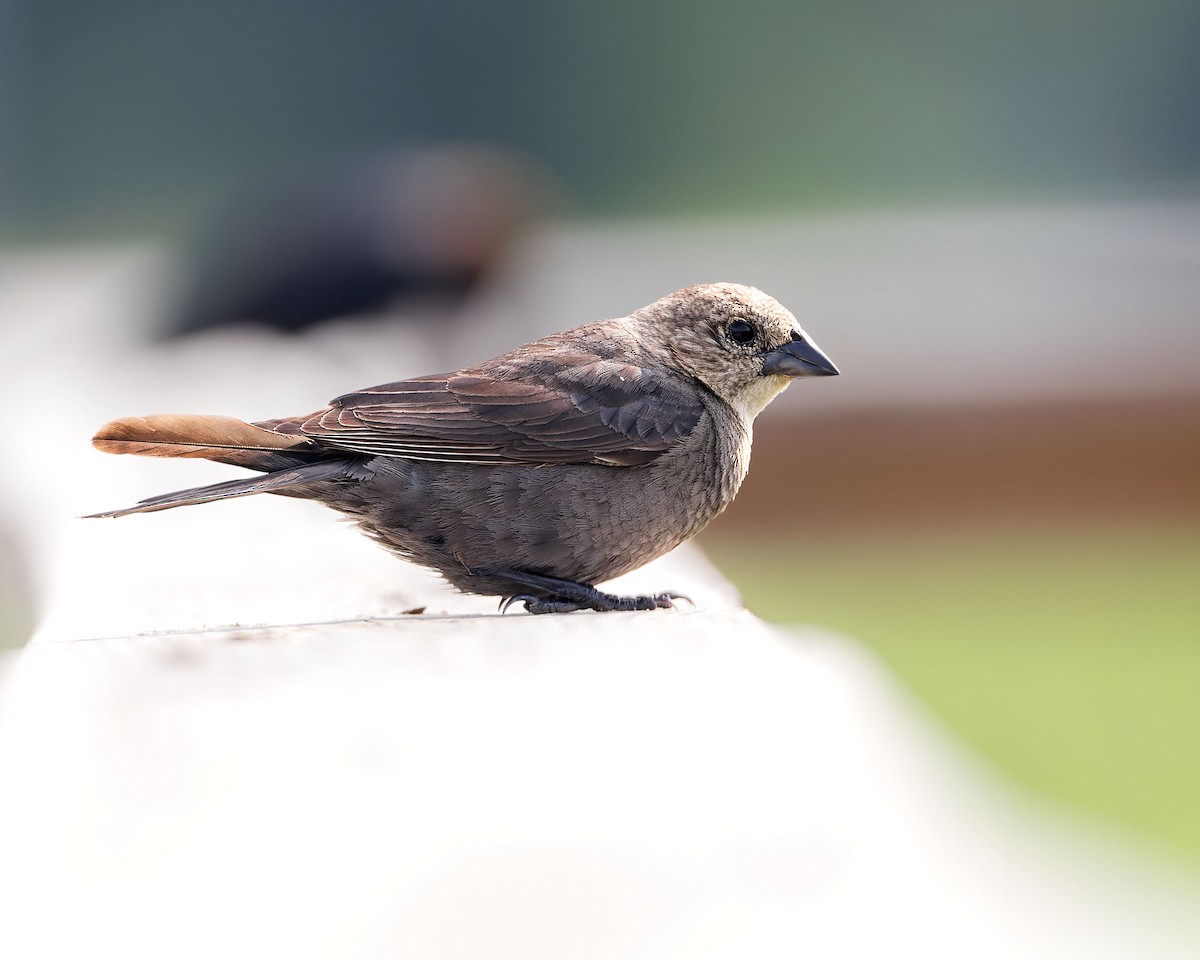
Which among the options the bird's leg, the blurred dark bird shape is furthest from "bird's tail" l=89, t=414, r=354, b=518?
the blurred dark bird shape

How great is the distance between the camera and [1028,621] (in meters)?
8.05

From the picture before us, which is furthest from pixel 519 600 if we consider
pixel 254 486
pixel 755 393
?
pixel 755 393

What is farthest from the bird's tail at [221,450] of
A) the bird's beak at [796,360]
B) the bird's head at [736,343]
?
the bird's beak at [796,360]

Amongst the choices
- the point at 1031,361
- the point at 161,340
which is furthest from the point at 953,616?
the point at 161,340

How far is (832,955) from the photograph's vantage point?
1397 millimetres

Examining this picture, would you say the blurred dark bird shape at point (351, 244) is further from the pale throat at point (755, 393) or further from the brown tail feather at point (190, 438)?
the brown tail feather at point (190, 438)

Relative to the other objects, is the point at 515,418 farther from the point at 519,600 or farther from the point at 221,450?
the point at 221,450

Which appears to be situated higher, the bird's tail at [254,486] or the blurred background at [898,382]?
the blurred background at [898,382]

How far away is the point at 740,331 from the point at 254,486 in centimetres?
113

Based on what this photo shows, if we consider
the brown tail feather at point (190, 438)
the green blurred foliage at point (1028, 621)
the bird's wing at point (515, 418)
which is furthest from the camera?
the green blurred foliage at point (1028, 621)

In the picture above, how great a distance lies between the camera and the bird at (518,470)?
9.71ft

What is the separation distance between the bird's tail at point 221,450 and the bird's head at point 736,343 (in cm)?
83

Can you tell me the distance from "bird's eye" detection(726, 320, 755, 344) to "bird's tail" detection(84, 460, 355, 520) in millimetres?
903

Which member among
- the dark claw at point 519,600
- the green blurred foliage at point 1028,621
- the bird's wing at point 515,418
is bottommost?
the dark claw at point 519,600
